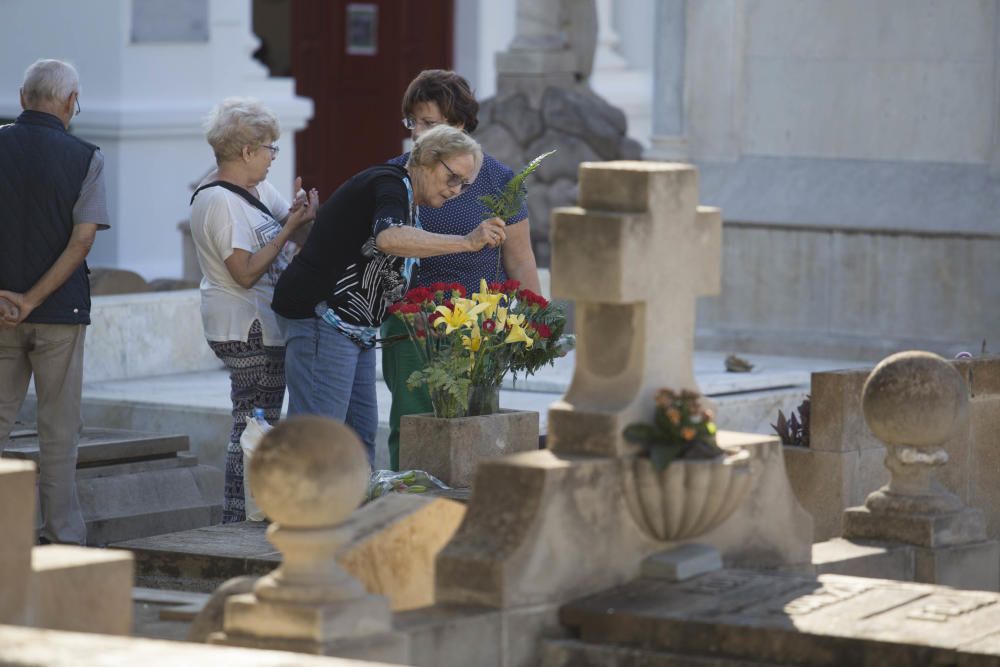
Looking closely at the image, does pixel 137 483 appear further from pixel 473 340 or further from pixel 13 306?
pixel 473 340

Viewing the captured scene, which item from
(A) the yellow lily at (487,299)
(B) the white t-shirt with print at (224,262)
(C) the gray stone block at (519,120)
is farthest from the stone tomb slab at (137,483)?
(C) the gray stone block at (519,120)

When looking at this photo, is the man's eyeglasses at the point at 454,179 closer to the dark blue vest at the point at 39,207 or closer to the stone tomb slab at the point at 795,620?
the dark blue vest at the point at 39,207

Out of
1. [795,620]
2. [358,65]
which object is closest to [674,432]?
[795,620]

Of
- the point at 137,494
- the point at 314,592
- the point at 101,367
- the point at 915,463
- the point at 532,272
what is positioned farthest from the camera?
the point at 101,367

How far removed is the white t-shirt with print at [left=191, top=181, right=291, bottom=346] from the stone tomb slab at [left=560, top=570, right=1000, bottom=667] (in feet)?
7.13

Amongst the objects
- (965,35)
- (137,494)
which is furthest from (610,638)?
(965,35)

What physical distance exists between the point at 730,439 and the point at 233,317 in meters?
2.06

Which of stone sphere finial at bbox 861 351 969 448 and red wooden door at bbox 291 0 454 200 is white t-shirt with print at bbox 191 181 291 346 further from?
red wooden door at bbox 291 0 454 200

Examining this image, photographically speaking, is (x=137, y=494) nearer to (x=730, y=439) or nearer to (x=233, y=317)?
(x=233, y=317)

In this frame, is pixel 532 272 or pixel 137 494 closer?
pixel 532 272

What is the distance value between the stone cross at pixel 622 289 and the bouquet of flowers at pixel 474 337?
1445 mm

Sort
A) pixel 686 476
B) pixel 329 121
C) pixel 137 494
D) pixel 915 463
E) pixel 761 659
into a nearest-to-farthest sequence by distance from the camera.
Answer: pixel 761 659
pixel 686 476
pixel 915 463
pixel 137 494
pixel 329 121

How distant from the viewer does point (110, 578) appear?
6070mm

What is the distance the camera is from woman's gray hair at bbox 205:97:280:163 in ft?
26.8
